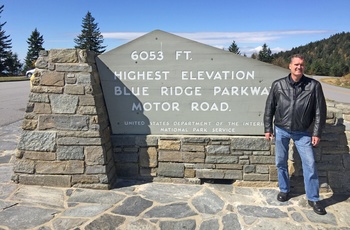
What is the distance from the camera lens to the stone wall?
3771 millimetres

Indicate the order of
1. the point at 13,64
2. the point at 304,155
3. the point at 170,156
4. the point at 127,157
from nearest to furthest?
the point at 304,155, the point at 170,156, the point at 127,157, the point at 13,64

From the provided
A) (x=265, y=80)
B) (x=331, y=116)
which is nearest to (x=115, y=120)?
(x=265, y=80)

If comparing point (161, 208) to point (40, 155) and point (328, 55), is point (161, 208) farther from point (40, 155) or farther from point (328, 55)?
point (328, 55)

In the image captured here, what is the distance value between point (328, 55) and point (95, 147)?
65.0m

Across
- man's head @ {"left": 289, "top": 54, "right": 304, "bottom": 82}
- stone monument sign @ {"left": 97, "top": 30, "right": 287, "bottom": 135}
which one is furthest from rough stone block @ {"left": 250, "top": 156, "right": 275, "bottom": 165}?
man's head @ {"left": 289, "top": 54, "right": 304, "bottom": 82}

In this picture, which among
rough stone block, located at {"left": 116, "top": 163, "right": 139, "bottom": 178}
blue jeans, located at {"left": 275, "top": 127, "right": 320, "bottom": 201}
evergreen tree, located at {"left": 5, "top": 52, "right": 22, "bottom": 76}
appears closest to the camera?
blue jeans, located at {"left": 275, "top": 127, "right": 320, "bottom": 201}

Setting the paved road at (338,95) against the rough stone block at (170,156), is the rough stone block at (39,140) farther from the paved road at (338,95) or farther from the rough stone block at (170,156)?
the paved road at (338,95)

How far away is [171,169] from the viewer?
13.4ft

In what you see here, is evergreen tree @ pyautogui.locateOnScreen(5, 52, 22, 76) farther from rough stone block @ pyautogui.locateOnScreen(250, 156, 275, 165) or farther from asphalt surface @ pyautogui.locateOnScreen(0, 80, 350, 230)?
rough stone block @ pyautogui.locateOnScreen(250, 156, 275, 165)

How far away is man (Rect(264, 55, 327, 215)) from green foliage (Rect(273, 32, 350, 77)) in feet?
143

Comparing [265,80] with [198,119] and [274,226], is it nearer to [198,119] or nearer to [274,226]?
[198,119]

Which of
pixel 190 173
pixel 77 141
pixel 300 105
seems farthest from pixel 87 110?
pixel 300 105

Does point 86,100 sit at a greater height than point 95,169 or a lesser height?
greater

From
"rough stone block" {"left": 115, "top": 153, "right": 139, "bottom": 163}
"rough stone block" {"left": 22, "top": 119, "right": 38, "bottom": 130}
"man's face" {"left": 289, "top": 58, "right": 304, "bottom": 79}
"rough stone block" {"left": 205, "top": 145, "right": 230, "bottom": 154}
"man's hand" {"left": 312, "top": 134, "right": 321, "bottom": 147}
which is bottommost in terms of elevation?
"rough stone block" {"left": 115, "top": 153, "right": 139, "bottom": 163}
